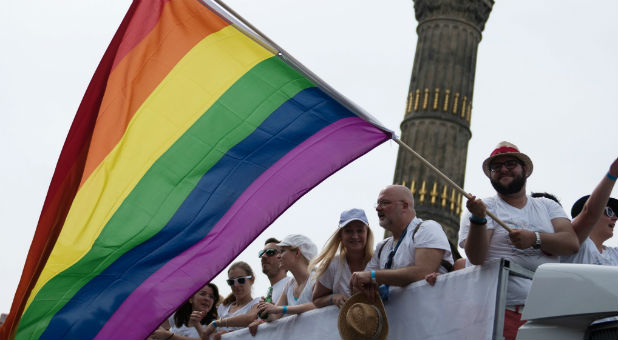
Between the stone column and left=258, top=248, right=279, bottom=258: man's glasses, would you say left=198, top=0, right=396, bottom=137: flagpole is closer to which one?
left=258, top=248, right=279, bottom=258: man's glasses

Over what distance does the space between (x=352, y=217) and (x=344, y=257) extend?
231 millimetres

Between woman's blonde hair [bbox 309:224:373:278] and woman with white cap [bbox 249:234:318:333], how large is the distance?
279 mm

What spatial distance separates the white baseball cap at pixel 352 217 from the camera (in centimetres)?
486

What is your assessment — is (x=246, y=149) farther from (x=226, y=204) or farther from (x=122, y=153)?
(x=122, y=153)

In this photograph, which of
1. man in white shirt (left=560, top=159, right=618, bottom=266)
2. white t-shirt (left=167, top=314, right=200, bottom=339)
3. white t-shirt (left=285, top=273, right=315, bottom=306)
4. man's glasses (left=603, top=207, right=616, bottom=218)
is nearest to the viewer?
man in white shirt (left=560, top=159, right=618, bottom=266)

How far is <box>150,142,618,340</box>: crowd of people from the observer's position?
4075 millimetres

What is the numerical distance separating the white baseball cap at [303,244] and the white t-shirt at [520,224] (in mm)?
1480

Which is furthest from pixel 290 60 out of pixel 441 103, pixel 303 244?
pixel 441 103

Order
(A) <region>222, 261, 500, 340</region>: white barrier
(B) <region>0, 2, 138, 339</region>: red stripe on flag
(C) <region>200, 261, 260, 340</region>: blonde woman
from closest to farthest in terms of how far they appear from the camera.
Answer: (A) <region>222, 261, 500, 340</region>: white barrier, (B) <region>0, 2, 138, 339</region>: red stripe on flag, (C) <region>200, 261, 260, 340</region>: blonde woman

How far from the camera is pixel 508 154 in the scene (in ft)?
14.4

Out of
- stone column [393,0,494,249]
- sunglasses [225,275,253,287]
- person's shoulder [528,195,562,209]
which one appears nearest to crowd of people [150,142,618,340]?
person's shoulder [528,195,562,209]

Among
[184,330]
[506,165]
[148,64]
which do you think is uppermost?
[148,64]

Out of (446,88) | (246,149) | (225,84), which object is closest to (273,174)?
(246,149)

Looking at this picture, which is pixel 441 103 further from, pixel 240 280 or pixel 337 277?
pixel 337 277
